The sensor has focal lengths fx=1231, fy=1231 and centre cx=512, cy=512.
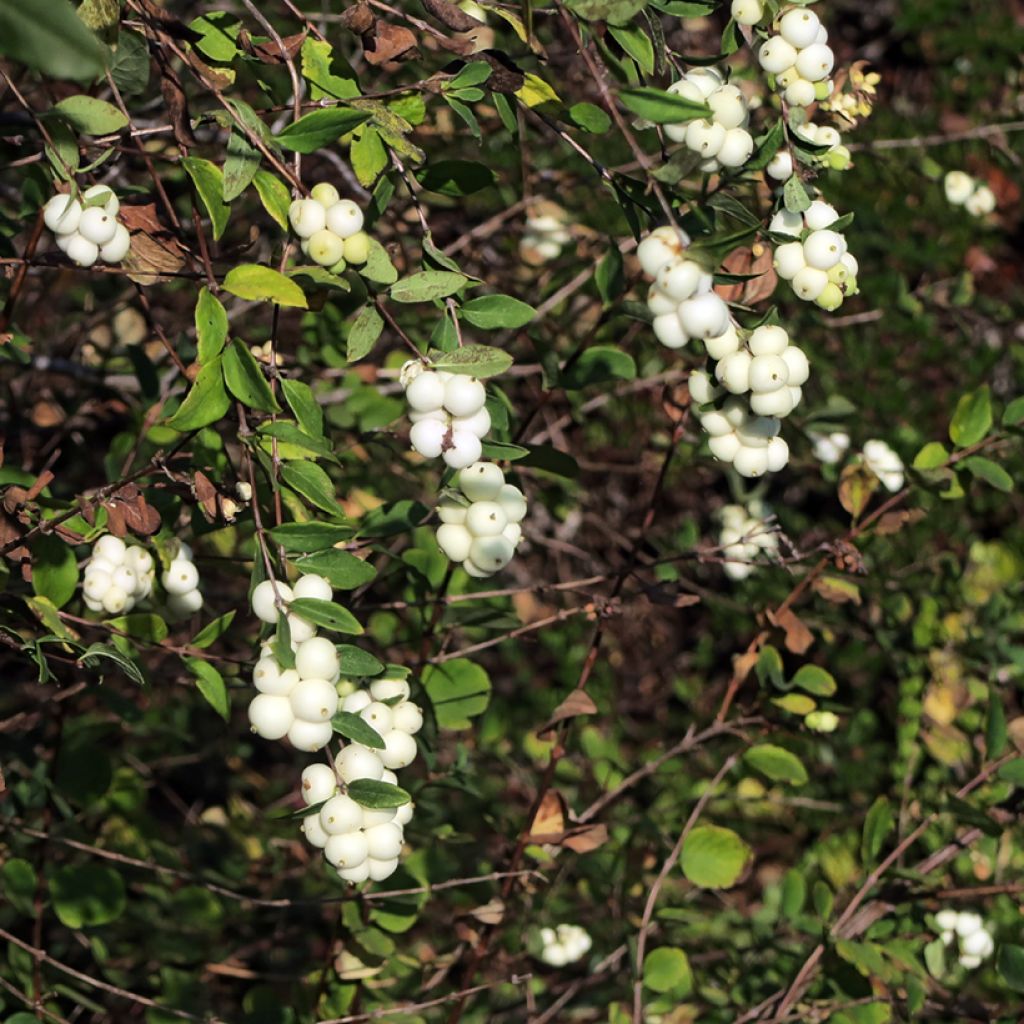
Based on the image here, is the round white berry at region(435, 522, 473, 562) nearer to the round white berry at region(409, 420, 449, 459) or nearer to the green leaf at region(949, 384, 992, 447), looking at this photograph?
the round white berry at region(409, 420, 449, 459)

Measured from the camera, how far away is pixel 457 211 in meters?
2.71

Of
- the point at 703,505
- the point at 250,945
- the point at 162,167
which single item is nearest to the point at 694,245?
the point at 162,167

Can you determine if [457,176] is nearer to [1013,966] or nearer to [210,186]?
[210,186]

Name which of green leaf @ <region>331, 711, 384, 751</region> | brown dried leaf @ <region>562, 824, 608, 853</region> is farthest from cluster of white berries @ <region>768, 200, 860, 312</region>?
brown dried leaf @ <region>562, 824, 608, 853</region>

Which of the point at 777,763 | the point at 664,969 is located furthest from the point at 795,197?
the point at 664,969

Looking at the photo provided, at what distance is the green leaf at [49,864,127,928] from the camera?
1.77 meters

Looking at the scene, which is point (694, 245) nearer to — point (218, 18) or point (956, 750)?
point (218, 18)

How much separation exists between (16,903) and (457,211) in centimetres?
165

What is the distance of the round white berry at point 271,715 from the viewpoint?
43.2 inches

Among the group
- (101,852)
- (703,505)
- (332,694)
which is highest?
(332,694)

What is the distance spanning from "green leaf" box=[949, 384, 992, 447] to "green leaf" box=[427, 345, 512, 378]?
98cm

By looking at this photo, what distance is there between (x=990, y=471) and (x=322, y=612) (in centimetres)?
110

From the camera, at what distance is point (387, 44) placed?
1.27 meters

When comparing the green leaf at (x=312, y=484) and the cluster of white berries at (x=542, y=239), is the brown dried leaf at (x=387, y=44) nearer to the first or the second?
the green leaf at (x=312, y=484)
